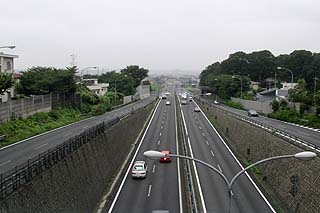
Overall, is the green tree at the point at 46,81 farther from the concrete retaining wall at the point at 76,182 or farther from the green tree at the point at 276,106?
the green tree at the point at 276,106

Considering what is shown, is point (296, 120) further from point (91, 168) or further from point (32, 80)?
point (32, 80)

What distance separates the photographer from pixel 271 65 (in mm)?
154875

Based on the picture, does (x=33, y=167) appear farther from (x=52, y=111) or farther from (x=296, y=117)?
(x=296, y=117)

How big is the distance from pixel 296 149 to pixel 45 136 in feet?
88.8

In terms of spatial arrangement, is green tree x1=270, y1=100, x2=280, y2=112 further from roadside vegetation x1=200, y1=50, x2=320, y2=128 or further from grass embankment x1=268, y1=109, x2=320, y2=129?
grass embankment x1=268, y1=109, x2=320, y2=129

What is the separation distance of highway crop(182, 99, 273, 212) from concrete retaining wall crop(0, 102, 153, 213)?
8.79 m

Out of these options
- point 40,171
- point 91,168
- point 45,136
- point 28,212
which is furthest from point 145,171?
point 28,212

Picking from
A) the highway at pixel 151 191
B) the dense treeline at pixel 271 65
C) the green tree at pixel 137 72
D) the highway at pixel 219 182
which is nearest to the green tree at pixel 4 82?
the highway at pixel 151 191

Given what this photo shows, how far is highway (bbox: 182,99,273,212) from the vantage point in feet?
100

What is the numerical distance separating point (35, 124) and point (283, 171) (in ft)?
108

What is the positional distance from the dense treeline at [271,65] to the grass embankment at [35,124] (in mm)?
71931

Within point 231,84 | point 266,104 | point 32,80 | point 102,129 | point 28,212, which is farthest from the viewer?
point 231,84

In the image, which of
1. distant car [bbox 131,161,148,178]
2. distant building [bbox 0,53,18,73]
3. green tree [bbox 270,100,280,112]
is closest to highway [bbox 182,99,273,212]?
distant car [bbox 131,161,148,178]

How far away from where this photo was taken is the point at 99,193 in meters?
33.7
